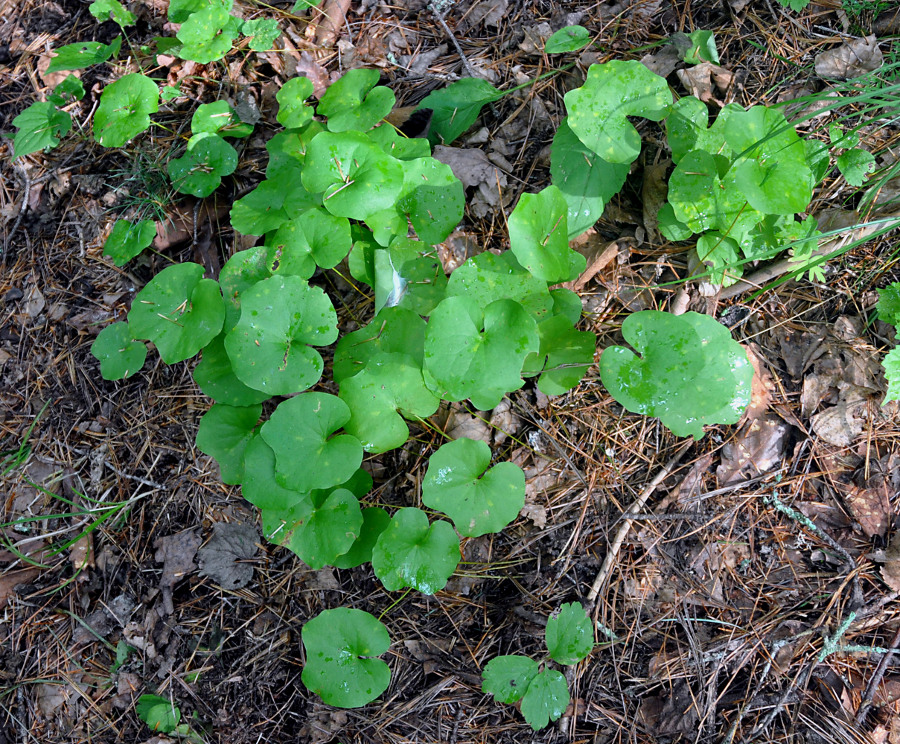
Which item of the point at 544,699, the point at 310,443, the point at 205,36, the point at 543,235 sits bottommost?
the point at 544,699

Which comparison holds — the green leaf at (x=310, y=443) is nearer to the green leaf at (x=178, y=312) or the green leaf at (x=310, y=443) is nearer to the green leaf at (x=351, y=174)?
the green leaf at (x=178, y=312)

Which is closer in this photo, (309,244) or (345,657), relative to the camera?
(345,657)

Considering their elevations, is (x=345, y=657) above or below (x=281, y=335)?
below

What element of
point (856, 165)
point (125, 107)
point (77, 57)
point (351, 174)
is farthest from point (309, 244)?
point (856, 165)

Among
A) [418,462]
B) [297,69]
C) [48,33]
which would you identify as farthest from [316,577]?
[48,33]

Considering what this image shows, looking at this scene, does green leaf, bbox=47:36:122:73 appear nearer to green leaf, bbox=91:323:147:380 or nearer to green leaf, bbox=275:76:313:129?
green leaf, bbox=275:76:313:129

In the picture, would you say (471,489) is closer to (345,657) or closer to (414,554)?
(414,554)
